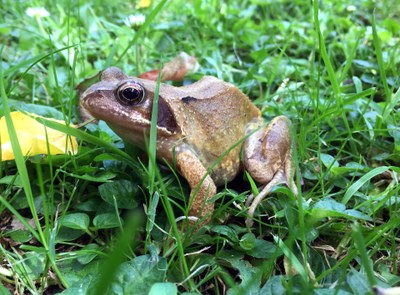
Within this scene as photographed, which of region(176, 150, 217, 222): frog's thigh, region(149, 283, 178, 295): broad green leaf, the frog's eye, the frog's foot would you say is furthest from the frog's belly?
region(149, 283, 178, 295): broad green leaf

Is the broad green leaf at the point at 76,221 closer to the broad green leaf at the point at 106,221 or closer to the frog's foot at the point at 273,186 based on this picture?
the broad green leaf at the point at 106,221

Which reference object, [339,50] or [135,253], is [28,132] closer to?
[135,253]

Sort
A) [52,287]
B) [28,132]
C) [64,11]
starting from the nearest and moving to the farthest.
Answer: [52,287]
[28,132]
[64,11]

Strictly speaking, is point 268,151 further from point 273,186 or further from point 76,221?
point 76,221

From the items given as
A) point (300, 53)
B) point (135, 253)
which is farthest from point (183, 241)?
point (300, 53)

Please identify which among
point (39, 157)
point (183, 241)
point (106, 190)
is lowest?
point (183, 241)

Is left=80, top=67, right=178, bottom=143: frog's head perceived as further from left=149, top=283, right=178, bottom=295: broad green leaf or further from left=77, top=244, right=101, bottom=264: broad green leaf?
left=149, top=283, right=178, bottom=295: broad green leaf

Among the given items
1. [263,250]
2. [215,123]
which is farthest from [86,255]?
[215,123]

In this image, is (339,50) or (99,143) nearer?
(99,143)
